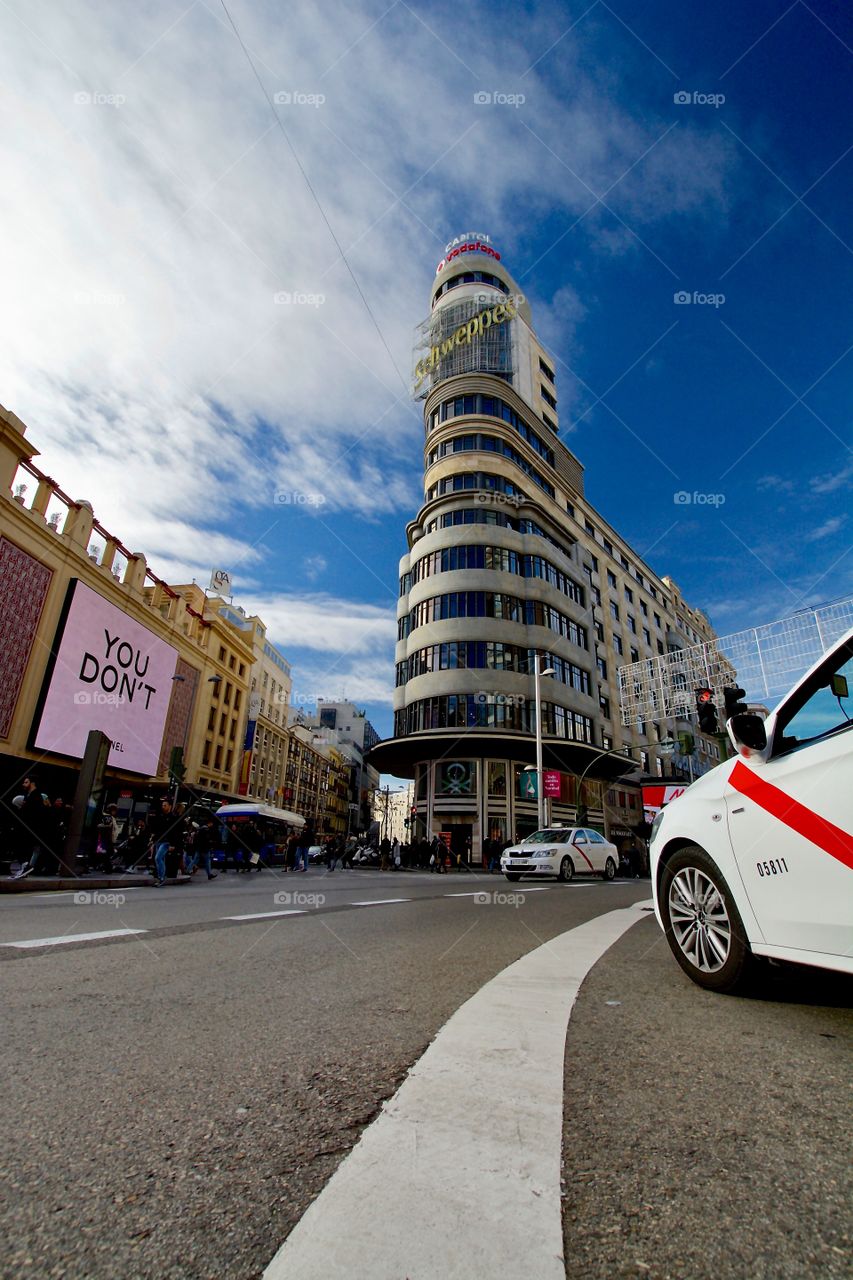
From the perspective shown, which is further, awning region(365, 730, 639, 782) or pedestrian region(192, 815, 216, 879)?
awning region(365, 730, 639, 782)

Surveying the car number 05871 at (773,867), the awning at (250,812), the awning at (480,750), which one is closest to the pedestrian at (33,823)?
the car number 05871 at (773,867)

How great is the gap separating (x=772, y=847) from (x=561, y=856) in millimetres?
15491

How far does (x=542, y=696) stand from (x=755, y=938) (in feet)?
117

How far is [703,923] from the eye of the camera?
347cm

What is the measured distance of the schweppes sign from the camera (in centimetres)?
4969

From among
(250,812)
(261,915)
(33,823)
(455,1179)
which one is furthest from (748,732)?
(250,812)

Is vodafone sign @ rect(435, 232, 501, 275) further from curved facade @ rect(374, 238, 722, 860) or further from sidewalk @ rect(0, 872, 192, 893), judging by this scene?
sidewalk @ rect(0, 872, 192, 893)

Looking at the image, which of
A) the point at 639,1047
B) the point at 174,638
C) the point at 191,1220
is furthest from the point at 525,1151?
the point at 174,638

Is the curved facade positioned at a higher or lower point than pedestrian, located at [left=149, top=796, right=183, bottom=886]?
higher

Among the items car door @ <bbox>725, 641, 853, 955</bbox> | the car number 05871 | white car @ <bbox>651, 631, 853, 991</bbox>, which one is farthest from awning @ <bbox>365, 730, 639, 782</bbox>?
the car number 05871

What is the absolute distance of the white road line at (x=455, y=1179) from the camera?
106 cm

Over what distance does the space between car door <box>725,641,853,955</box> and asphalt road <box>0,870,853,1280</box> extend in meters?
0.44

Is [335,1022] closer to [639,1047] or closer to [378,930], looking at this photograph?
[639,1047]

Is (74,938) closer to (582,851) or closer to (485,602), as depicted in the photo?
(582,851)
